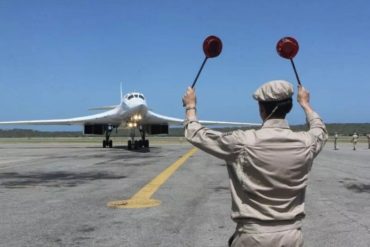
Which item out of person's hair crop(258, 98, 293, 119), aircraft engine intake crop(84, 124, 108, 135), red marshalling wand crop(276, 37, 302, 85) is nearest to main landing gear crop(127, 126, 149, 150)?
aircraft engine intake crop(84, 124, 108, 135)

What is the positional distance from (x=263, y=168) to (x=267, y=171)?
3 cm

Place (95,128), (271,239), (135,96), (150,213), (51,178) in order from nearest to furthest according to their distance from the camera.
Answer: (271,239) → (150,213) → (51,178) → (135,96) → (95,128)

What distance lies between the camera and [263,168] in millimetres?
3115

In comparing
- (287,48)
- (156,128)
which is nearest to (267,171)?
(287,48)

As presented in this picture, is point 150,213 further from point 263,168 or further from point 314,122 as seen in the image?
point 263,168

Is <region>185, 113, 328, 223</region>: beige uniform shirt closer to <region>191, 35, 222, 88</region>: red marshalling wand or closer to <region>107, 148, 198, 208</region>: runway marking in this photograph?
<region>191, 35, 222, 88</region>: red marshalling wand

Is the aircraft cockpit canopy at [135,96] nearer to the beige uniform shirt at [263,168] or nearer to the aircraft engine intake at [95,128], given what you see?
the aircraft engine intake at [95,128]

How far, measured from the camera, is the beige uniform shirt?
3.11m

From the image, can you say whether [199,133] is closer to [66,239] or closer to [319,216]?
[66,239]

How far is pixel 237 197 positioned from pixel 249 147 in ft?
1.07

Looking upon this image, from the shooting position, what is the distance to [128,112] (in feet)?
110

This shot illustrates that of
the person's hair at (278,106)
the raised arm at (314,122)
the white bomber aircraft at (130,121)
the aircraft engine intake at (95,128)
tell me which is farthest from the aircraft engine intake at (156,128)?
the person's hair at (278,106)

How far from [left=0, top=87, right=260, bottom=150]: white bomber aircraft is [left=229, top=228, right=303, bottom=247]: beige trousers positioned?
2924 centimetres

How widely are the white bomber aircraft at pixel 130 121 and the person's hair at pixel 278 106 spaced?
29017 mm
